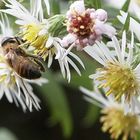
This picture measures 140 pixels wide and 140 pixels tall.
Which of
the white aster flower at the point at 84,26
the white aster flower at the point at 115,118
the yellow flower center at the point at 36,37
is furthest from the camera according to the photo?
the white aster flower at the point at 115,118

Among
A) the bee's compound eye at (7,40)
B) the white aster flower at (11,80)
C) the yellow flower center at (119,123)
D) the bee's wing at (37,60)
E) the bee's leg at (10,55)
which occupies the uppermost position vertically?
the bee's compound eye at (7,40)

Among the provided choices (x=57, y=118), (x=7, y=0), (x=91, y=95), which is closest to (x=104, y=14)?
(x=7, y=0)

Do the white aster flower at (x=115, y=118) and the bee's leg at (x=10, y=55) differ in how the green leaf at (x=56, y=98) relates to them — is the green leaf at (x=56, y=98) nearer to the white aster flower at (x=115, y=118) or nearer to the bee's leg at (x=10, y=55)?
the white aster flower at (x=115, y=118)

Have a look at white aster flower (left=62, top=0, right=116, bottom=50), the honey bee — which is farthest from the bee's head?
white aster flower (left=62, top=0, right=116, bottom=50)

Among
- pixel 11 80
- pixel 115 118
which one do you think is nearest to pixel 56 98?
pixel 115 118

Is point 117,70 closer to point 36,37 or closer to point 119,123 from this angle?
point 36,37

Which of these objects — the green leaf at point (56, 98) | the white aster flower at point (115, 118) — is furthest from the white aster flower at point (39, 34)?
the green leaf at point (56, 98)

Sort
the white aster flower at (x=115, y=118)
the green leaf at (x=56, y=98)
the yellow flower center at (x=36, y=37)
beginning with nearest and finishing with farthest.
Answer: the yellow flower center at (x=36, y=37), the white aster flower at (x=115, y=118), the green leaf at (x=56, y=98)
